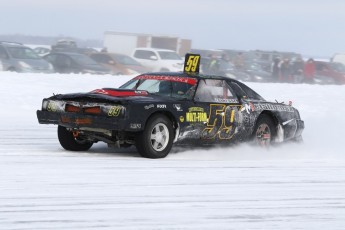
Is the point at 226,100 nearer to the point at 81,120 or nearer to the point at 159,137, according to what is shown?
the point at 159,137

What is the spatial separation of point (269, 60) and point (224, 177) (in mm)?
35004

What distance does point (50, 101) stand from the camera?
10336 millimetres

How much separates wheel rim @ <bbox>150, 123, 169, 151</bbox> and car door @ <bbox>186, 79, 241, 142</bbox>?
1.49ft

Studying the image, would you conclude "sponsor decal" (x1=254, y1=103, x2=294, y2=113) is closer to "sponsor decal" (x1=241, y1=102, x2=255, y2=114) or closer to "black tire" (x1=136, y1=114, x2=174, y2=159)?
"sponsor decal" (x1=241, y1=102, x2=255, y2=114)

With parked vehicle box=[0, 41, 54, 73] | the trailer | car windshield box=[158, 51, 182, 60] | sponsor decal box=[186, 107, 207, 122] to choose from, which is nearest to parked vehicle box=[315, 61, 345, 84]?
car windshield box=[158, 51, 182, 60]

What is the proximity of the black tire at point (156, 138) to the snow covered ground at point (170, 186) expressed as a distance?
14cm

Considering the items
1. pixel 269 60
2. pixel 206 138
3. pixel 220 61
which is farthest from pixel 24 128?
pixel 269 60

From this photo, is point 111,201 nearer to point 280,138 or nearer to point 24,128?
point 280,138

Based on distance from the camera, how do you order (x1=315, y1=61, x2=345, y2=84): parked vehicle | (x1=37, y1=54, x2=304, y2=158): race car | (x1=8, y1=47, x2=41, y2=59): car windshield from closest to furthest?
(x1=37, y1=54, x2=304, y2=158): race car, (x1=8, y1=47, x2=41, y2=59): car windshield, (x1=315, y1=61, x2=345, y2=84): parked vehicle

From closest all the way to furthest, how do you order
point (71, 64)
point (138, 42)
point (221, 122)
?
point (221, 122), point (71, 64), point (138, 42)

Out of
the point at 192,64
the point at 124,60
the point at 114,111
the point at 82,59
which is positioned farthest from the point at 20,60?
the point at 114,111

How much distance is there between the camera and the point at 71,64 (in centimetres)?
3006

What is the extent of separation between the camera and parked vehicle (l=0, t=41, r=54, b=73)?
26859 millimetres

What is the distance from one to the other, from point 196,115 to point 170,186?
2.48 meters
